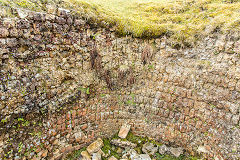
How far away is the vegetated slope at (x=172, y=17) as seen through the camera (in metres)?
4.49

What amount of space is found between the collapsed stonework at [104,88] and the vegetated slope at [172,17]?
301mm

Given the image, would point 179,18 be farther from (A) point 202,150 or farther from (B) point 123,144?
(B) point 123,144

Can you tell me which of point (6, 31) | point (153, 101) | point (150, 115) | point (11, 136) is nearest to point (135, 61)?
point (153, 101)

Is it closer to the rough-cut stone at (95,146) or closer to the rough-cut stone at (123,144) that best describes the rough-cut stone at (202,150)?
the rough-cut stone at (123,144)

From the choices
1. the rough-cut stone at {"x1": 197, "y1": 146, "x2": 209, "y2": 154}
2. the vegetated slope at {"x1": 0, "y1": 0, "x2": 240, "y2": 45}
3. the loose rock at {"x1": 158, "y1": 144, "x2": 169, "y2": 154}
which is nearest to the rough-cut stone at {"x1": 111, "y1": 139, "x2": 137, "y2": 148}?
the loose rock at {"x1": 158, "y1": 144, "x2": 169, "y2": 154}

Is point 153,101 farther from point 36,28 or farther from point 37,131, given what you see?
point 36,28

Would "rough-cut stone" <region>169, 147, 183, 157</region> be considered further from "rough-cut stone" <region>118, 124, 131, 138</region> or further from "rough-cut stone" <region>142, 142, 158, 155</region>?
"rough-cut stone" <region>118, 124, 131, 138</region>

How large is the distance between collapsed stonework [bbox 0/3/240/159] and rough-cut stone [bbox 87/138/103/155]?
8.5 inches

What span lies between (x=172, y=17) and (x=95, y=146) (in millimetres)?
6049

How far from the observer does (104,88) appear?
5.40m

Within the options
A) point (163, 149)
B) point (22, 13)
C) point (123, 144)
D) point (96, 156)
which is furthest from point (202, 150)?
point (22, 13)

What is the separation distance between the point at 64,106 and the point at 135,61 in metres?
3.09

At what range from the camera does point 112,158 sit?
497cm

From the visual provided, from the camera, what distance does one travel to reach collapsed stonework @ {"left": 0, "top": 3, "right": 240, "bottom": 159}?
363cm
